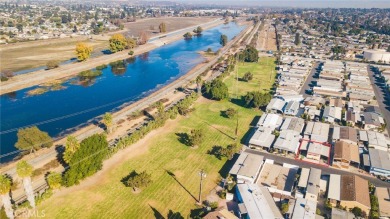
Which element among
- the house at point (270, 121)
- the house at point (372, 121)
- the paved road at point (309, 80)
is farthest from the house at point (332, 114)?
the paved road at point (309, 80)

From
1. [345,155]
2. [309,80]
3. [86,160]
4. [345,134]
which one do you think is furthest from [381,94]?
[86,160]

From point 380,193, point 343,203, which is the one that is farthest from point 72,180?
point 380,193

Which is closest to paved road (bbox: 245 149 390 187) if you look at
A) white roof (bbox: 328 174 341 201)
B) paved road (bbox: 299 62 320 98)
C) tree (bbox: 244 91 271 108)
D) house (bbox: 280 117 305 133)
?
white roof (bbox: 328 174 341 201)

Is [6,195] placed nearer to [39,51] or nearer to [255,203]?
[255,203]

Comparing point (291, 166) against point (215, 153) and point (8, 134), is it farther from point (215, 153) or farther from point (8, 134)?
point (8, 134)

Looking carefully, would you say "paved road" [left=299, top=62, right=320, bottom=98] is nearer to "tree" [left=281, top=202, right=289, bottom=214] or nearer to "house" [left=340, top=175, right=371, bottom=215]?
"house" [left=340, top=175, right=371, bottom=215]

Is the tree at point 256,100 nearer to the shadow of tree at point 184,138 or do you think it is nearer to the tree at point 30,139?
the shadow of tree at point 184,138
